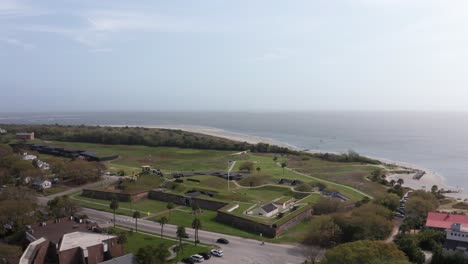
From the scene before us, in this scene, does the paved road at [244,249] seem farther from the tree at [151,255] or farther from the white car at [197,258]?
the tree at [151,255]

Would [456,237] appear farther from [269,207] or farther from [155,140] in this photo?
[155,140]

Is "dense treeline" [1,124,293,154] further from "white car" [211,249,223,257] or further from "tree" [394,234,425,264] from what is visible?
"white car" [211,249,223,257]

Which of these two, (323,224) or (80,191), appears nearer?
(323,224)

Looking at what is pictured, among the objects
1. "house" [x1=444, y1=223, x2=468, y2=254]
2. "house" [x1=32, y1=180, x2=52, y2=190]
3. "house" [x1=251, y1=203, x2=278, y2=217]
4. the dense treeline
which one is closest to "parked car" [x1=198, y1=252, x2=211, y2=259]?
"house" [x1=251, y1=203, x2=278, y2=217]

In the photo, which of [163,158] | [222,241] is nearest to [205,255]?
[222,241]

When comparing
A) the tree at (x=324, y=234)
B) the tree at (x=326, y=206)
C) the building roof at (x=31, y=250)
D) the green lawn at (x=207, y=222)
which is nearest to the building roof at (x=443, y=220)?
the tree at (x=324, y=234)

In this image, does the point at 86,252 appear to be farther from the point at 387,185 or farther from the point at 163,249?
the point at 387,185

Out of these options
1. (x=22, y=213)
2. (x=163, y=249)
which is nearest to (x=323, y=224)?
(x=163, y=249)
